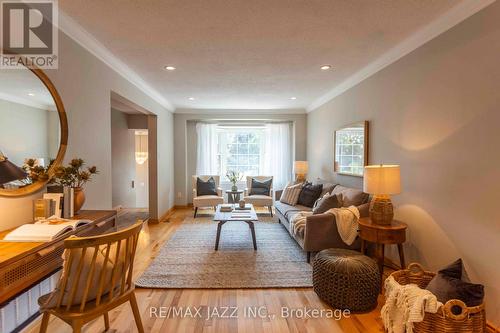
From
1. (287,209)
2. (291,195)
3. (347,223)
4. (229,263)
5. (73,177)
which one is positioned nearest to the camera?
(73,177)

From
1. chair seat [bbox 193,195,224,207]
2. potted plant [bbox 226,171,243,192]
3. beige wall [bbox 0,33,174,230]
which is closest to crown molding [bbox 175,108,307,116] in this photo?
potted plant [bbox 226,171,243,192]

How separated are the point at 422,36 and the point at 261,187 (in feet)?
13.3

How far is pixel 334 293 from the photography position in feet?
7.71

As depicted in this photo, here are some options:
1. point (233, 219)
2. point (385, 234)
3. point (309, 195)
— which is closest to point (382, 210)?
point (385, 234)

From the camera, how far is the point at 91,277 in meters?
1.45

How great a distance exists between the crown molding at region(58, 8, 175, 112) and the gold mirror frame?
539mm

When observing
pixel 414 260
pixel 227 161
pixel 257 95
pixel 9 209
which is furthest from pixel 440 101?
pixel 227 161

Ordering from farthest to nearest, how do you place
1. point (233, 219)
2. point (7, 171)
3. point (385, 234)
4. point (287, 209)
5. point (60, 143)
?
point (287, 209) → point (233, 219) → point (385, 234) → point (60, 143) → point (7, 171)

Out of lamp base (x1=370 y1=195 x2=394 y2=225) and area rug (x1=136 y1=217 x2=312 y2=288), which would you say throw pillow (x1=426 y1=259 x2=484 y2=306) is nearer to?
lamp base (x1=370 y1=195 x2=394 y2=225)

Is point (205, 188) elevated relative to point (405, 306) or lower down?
elevated

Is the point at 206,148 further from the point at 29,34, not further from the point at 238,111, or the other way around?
the point at 29,34

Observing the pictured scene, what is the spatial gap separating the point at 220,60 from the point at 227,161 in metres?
3.99

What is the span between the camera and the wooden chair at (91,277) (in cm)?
143

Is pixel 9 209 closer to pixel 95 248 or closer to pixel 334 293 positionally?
pixel 95 248
